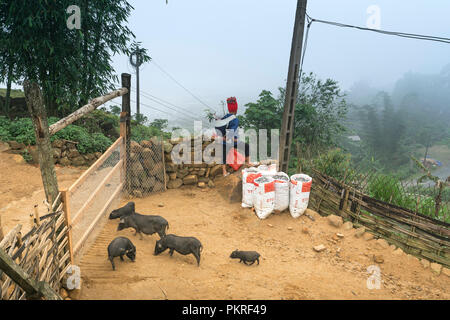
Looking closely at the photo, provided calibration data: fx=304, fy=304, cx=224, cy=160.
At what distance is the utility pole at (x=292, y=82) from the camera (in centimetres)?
688

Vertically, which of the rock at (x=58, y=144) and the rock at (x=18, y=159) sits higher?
the rock at (x=58, y=144)

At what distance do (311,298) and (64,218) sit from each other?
3.47m

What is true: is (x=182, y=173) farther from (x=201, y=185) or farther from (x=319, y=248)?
(x=319, y=248)

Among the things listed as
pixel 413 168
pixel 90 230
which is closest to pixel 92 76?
pixel 90 230

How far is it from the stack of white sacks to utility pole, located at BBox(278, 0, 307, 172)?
51.3 inches

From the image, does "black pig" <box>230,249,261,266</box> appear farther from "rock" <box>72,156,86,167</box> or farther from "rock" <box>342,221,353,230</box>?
"rock" <box>72,156,86,167</box>

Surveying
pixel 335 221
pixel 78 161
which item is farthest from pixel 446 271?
pixel 78 161

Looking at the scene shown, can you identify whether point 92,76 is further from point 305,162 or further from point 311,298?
point 311,298

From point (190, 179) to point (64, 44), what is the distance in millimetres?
6255

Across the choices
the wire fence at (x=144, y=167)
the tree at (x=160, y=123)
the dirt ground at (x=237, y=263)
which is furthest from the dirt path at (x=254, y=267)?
the tree at (x=160, y=123)

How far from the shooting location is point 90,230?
508cm

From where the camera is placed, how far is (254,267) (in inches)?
192

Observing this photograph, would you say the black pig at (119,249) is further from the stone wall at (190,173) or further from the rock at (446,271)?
the rock at (446,271)

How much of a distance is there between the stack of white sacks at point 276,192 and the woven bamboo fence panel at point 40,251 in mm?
3632
